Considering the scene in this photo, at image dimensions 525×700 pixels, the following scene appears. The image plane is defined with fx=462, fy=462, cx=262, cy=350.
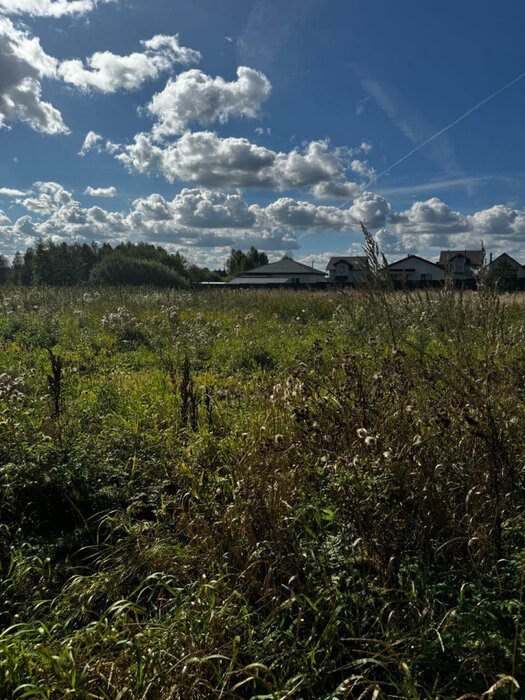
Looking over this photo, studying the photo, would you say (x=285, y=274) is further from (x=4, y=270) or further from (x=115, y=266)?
(x=4, y=270)

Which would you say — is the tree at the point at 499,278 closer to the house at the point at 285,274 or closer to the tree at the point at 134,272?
the tree at the point at 134,272

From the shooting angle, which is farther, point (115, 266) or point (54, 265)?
point (54, 265)

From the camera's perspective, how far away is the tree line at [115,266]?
46.7m

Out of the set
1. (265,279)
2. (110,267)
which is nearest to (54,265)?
(110,267)

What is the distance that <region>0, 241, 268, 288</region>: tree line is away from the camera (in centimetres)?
4672

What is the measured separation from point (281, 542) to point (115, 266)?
1885 inches

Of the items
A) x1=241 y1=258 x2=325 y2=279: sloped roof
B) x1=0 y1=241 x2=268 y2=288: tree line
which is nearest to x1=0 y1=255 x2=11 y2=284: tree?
x1=0 y1=241 x2=268 y2=288: tree line

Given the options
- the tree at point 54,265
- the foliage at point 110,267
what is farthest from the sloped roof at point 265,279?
the tree at point 54,265

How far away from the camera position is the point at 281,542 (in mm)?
2678

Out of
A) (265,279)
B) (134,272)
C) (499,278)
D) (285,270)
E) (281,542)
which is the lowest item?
(281,542)

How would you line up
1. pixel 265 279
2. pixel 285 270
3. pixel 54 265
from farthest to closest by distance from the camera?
pixel 285 270
pixel 265 279
pixel 54 265

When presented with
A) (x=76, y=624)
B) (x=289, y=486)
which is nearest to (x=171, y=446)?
(x=289, y=486)

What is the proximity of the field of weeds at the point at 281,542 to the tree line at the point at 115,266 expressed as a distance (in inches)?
1035

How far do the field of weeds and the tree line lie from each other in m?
26.3
